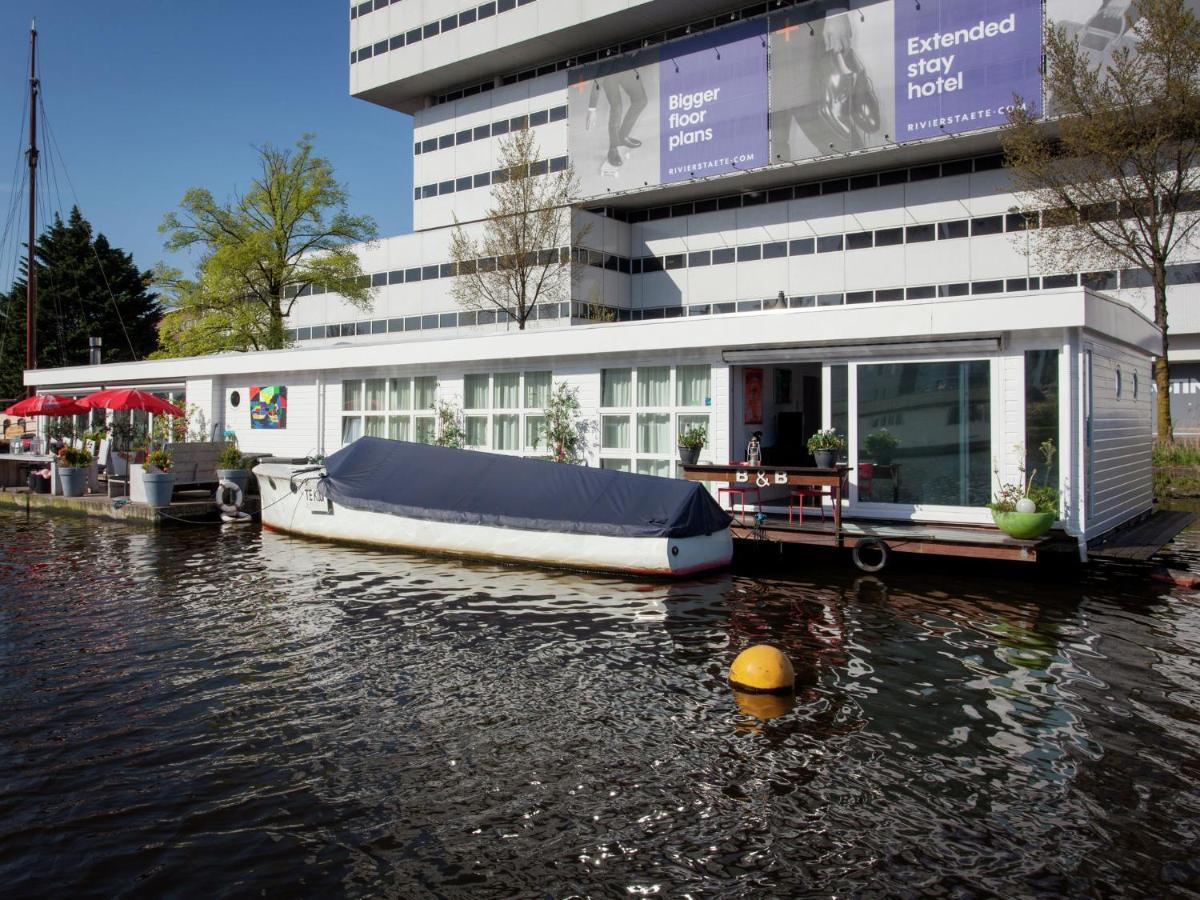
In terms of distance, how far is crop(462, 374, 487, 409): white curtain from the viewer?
2059 cm

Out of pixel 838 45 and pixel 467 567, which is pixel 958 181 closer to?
pixel 838 45

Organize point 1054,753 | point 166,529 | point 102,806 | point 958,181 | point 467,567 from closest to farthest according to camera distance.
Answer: point 102,806
point 1054,753
point 467,567
point 166,529
point 958,181

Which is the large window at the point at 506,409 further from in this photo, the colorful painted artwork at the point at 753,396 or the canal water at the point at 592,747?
the canal water at the point at 592,747

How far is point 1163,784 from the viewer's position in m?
6.27

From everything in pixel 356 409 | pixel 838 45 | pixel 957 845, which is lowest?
pixel 957 845

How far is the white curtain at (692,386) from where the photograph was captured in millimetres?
17219

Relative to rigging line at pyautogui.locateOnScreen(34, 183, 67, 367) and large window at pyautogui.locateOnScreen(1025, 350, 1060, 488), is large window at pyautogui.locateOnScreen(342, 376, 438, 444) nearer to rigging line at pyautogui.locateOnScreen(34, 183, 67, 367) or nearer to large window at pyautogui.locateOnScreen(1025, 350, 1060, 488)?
large window at pyautogui.locateOnScreen(1025, 350, 1060, 488)

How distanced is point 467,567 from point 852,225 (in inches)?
1131

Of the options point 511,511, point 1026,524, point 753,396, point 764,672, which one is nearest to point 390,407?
point 511,511

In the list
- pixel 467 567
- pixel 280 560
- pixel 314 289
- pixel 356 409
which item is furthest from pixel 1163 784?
pixel 314 289

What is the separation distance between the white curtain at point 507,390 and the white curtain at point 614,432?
8.13 feet

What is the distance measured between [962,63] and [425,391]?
1013 inches

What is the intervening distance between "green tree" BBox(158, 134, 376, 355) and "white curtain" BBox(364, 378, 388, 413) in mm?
18795

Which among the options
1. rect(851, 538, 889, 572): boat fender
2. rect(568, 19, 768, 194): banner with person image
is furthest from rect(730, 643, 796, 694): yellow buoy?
rect(568, 19, 768, 194): banner with person image
